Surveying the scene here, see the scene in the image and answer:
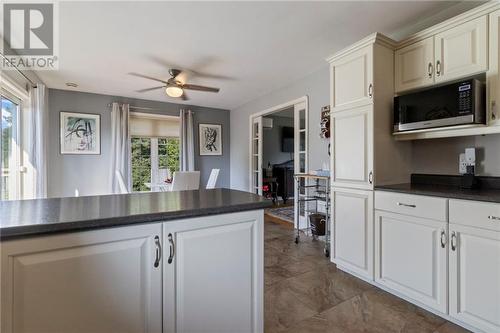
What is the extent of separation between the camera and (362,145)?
7.51 ft

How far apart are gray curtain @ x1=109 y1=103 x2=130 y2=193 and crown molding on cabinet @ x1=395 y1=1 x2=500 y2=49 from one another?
483cm

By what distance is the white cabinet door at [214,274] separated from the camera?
43.7 inches

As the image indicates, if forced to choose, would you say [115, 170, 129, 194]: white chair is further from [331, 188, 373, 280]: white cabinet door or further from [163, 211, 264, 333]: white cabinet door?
[163, 211, 264, 333]: white cabinet door

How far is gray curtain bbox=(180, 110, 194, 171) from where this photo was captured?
5.64 metres

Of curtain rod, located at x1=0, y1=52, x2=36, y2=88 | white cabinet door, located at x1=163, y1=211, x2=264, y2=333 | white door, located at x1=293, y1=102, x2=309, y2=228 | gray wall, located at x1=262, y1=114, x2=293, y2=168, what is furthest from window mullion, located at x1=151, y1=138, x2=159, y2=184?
white cabinet door, located at x1=163, y1=211, x2=264, y2=333

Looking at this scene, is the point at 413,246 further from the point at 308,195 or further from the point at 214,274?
the point at 308,195

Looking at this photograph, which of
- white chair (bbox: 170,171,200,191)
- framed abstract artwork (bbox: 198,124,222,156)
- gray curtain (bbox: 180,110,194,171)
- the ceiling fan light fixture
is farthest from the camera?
framed abstract artwork (bbox: 198,124,222,156)

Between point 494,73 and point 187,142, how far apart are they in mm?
5070

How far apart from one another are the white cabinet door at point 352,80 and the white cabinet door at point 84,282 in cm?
211

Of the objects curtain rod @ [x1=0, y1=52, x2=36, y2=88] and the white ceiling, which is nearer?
the white ceiling

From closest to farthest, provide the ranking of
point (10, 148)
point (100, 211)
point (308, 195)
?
point (100, 211), point (10, 148), point (308, 195)

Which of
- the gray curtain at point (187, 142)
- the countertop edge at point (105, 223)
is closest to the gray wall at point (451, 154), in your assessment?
the countertop edge at point (105, 223)

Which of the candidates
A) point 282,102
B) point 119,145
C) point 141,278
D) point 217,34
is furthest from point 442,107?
point 119,145

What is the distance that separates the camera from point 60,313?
92 centimetres
